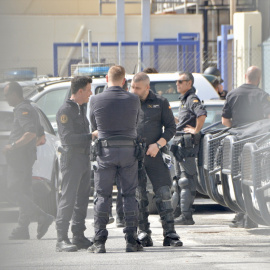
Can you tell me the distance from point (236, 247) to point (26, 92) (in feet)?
20.1

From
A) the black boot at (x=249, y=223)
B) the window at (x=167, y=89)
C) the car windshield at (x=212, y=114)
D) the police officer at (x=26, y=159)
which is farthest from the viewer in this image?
the window at (x=167, y=89)

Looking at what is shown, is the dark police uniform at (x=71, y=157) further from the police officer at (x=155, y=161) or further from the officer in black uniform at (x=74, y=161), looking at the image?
the police officer at (x=155, y=161)

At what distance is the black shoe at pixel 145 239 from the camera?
22.1ft

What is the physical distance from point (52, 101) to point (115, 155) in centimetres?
550

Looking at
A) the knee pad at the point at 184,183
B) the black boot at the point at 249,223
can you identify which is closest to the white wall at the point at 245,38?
the knee pad at the point at 184,183

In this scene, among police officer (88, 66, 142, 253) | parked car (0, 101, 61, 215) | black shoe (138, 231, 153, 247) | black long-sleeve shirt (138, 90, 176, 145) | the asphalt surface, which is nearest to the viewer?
the asphalt surface

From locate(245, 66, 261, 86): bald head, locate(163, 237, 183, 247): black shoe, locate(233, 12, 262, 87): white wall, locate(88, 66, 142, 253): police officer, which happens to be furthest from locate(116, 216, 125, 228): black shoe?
locate(233, 12, 262, 87): white wall

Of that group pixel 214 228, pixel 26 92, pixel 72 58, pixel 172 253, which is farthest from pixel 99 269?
pixel 72 58

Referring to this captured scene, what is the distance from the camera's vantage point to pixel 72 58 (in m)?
26.5

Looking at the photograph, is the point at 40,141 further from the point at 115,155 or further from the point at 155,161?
the point at 115,155

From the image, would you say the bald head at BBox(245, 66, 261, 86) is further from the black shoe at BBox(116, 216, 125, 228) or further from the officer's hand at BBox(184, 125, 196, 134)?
the black shoe at BBox(116, 216, 125, 228)

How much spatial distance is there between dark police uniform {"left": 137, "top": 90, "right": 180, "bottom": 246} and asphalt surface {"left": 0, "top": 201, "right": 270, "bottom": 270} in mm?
236

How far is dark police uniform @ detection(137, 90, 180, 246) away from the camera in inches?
267

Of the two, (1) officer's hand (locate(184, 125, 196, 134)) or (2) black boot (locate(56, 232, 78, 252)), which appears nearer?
(2) black boot (locate(56, 232, 78, 252))
